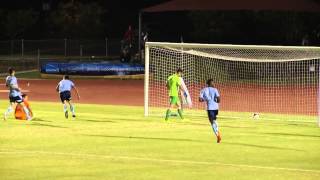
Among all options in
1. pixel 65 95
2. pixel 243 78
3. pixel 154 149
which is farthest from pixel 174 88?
pixel 243 78

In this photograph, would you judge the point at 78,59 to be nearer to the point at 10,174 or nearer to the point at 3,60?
the point at 3,60

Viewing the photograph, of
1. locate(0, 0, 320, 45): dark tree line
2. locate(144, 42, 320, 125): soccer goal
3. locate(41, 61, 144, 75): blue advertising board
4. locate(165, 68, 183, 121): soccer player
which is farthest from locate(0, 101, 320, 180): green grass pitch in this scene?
locate(0, 0, 320, 45): dark tree line

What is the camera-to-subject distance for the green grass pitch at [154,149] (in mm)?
16047

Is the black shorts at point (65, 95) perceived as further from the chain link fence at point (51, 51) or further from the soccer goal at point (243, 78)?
the chain link fence at point (51, 51)

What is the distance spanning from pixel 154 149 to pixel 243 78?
2202 cm

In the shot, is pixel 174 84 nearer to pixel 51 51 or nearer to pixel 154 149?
pixel 154 149

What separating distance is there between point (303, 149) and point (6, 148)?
24.8ft

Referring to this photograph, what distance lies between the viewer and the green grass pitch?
16047mm

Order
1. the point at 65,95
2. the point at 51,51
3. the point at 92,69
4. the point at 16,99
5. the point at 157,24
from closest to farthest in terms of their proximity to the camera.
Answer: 1. the point at 16,99
2. the point at 65,95
3. the point at 92,69
4. the point at 51,51
5. the point at 157,24

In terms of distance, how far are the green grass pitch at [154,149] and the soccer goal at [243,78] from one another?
6313mm

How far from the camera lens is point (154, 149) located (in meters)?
19.9

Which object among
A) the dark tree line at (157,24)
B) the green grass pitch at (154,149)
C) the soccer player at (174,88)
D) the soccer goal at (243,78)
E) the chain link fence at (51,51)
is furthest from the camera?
the dark tree line at (157,24)

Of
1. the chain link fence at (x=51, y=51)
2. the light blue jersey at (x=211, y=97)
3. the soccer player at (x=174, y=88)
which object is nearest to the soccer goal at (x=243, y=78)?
the soccer player at (x=174, y=88)

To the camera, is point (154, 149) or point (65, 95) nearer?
point (154, 149)
